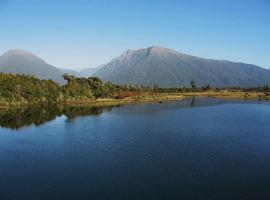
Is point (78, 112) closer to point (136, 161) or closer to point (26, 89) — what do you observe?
point (26, 89)

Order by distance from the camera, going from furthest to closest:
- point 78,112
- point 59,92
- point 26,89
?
point 59,92 < point 26,89 < point 78,112

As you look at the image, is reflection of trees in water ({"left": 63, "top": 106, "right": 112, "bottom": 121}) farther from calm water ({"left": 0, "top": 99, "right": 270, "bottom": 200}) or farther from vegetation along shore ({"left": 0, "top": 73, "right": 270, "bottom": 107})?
vegetation along shore ({"left": 0, "top": 73, "right": 270, "bottom": 107})

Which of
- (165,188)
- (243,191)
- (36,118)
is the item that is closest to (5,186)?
(165,188)

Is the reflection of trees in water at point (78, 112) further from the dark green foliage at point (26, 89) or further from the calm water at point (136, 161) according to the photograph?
the dark green foliage at point (26, 89)

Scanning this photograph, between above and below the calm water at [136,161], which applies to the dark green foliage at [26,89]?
above

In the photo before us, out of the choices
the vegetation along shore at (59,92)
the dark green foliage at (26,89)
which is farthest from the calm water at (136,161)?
the vegetation along shore at (59,92)

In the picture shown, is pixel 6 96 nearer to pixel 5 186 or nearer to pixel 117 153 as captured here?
pixel 117 153

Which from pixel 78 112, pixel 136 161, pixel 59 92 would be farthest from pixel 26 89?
pixel 136 161

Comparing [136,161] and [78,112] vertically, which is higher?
[78,112]

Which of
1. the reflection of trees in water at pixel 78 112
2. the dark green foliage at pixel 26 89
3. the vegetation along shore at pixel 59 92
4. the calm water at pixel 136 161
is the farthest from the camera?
the vegetation along shore at pixel 59 92

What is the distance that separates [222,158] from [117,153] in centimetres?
1395

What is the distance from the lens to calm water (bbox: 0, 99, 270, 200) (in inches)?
1340

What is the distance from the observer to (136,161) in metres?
44.4

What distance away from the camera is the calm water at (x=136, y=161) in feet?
112
